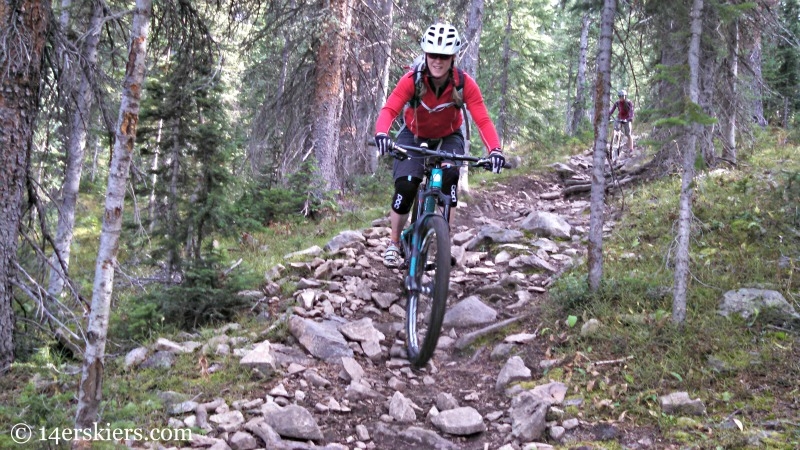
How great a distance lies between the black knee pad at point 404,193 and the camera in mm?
5566

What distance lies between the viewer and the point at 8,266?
480cm

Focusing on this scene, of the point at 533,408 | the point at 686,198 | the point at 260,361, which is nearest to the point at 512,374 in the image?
the point at 533,408

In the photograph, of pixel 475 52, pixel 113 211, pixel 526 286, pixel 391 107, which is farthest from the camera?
pixel 475 52

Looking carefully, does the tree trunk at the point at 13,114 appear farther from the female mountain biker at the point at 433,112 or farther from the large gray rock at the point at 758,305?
the large gray rock at the point at 758,305

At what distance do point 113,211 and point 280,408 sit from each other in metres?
1.80

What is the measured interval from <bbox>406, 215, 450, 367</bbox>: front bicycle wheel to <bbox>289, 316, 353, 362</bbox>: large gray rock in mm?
667

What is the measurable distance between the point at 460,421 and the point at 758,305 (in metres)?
3.11

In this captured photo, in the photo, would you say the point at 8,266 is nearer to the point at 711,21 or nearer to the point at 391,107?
the point at 391,107

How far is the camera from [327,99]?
1103cm

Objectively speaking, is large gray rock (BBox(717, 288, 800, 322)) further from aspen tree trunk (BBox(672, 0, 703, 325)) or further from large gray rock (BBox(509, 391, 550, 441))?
large gray rock (BBox(509, 391, 550, 441))

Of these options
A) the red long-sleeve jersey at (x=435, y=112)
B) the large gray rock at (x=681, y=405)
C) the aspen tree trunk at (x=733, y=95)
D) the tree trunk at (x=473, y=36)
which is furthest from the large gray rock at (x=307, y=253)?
the aspen tree trunk at (x=733, y=95)

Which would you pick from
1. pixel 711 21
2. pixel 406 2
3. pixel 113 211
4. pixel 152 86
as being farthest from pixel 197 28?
pixel 406 2

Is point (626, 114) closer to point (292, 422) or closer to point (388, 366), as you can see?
point (388, 366)

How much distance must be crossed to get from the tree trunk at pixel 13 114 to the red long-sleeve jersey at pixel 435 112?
10.2 feet
